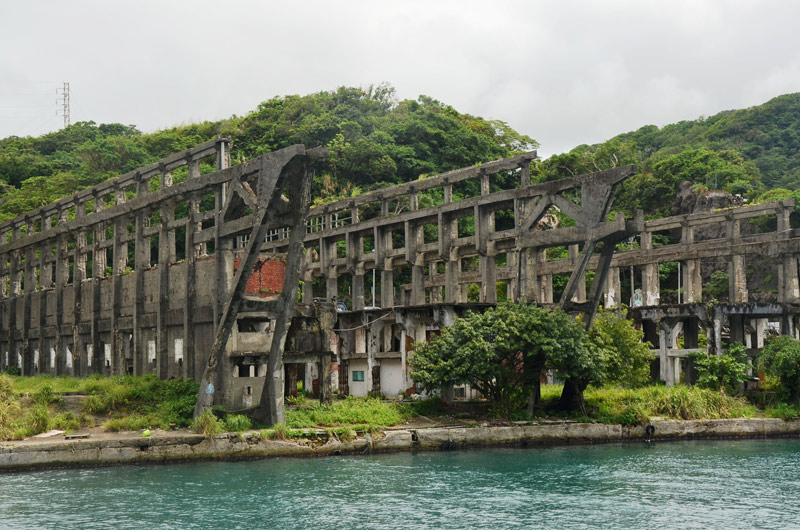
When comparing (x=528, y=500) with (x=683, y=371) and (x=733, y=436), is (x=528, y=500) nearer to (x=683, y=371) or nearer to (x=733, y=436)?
(x=733, y=436)

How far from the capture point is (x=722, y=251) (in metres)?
42.0

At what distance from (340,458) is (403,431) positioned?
247 centimetres

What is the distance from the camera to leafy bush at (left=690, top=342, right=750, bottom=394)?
32.8 m

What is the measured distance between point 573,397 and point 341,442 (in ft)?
30.0

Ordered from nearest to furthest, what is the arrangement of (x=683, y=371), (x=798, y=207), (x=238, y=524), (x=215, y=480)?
1. (x=238, y=524)
2. (x=215, y=480)
3. (x=683, y=371)
4. (x=798, y=207)

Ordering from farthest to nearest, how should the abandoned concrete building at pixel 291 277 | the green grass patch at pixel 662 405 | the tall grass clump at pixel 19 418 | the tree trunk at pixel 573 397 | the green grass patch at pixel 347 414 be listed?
the tree trunk at pixel 573 397, the green grass patch at pixel 662 405, the abandoned concrete building at pixel 291 277, the green grass patch at pixel 347 414, the tall grass clump at pixel 19 418

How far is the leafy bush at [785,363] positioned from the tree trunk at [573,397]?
7.32 metres

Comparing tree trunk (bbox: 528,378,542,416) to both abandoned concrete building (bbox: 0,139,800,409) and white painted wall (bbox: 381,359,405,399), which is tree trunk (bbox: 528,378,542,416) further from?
white painted wall (bbox: 381,359,405,399)

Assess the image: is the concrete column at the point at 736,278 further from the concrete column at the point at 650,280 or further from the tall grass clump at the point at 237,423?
the tall grass clump at the point at 237,423

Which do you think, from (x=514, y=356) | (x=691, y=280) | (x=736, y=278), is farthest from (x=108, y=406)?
(x=736, y=278)

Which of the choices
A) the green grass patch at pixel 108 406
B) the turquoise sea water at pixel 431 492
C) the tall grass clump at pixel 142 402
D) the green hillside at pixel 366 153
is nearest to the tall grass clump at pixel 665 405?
the turquoise sea water at pixel 431 492

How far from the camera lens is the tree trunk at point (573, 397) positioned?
30.9m

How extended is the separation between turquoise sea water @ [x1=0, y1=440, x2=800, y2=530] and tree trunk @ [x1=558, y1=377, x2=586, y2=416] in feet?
13.9

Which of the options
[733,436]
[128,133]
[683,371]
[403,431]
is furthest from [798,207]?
[128,133]
